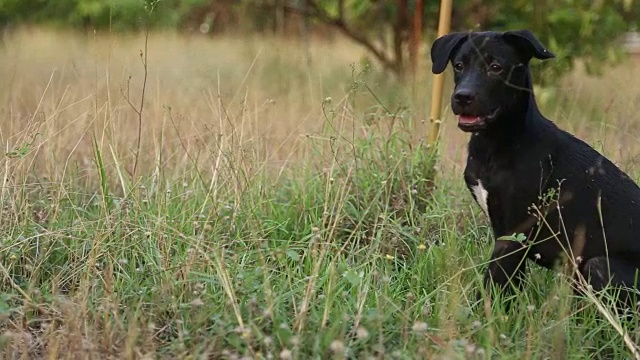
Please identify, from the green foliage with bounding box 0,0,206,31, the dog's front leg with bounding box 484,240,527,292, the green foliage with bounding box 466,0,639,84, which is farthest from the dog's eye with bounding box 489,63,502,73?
the green foliage with bounding box 0,0,206,31

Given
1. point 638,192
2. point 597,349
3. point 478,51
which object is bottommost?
point 597,349

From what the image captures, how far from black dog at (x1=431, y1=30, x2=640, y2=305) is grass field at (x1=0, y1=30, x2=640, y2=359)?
187 mm

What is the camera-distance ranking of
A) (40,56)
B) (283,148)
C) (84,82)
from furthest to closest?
(40,56) < (84,82) < (283,148)

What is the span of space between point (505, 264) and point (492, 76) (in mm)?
718

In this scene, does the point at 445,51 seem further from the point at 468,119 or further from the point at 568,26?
the point at 568,26

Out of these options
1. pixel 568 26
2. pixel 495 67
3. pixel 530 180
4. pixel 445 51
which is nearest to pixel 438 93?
pixel 445 51

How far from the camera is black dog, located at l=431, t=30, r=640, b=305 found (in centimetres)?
301

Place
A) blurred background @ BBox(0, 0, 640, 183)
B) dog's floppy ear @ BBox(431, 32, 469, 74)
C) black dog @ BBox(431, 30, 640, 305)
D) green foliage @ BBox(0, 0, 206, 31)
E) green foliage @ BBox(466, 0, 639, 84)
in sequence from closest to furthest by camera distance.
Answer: black dog @ BBox(431, 30, 640, 305)
dog's floppy ear @ BBox(431, 32, 469, 74)
blurred background @ BBox(0, 0, 640, 183)
green foliage @ BBox(466, 0, 639, 84)
green foliage @ BBox(0, 0, 206, 31)

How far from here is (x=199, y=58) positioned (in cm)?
785

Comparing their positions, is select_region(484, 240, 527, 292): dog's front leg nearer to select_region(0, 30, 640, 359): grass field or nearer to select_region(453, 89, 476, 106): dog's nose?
select_region(0, 30, 640, 359): grass field

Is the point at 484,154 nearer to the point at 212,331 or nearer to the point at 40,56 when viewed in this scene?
the point at 212,331

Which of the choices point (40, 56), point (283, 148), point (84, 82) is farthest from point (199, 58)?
point (283, 148)

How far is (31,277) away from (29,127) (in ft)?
2.82

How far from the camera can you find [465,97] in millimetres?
3082
